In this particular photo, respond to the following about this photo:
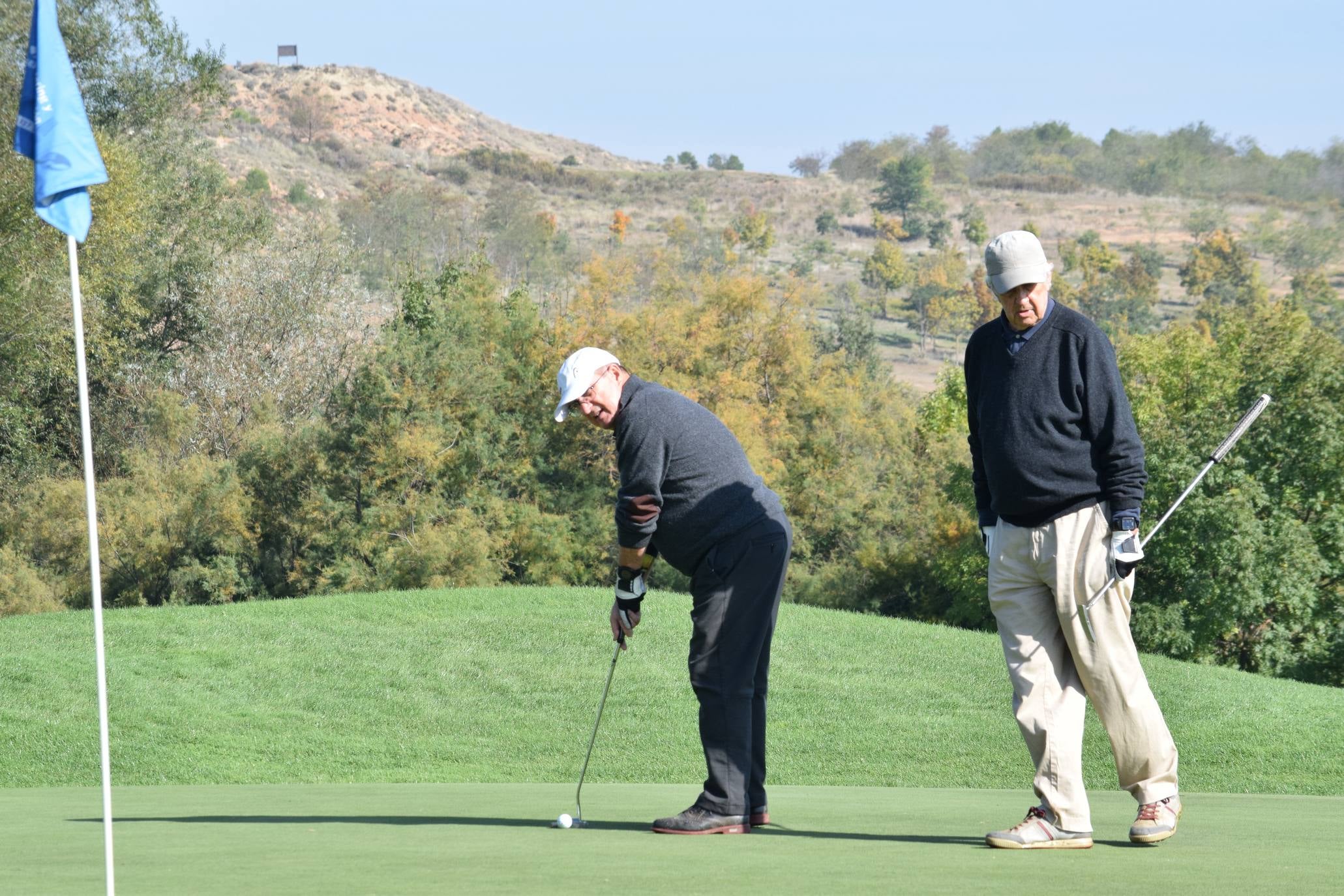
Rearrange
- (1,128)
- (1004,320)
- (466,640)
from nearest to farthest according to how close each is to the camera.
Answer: (1004,320) < (466,640) < (1,128)

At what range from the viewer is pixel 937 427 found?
167ft

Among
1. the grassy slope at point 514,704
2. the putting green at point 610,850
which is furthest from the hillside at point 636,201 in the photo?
the putting green at point 610,850

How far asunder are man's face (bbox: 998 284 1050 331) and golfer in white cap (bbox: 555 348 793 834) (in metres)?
1.19

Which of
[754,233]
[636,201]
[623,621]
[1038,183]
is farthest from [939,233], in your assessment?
[623,621]

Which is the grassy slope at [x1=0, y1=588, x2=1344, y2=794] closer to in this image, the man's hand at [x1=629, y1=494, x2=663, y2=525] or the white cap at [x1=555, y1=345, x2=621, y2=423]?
the man's hand at [x1=629, y1=494, x2=663, y2=525]

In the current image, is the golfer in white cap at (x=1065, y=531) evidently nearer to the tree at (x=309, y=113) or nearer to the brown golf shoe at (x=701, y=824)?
the brown golf shoe at (x=701, y=824)

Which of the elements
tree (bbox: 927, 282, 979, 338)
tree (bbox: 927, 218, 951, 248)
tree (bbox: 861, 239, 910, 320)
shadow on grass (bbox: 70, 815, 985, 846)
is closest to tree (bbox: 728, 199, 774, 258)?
tree (bbox: 861, 239, 910, 320)

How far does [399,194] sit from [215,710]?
111387mm

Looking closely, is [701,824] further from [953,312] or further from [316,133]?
[316,133]

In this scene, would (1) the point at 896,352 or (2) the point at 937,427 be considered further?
(1) the point at 896,352

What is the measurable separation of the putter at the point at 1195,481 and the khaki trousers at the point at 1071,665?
21 millimetres

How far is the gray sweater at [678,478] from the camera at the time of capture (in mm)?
5508

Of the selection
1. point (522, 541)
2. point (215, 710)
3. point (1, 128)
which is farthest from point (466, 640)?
point (522, 541)

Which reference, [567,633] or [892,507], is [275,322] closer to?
[892,507]
